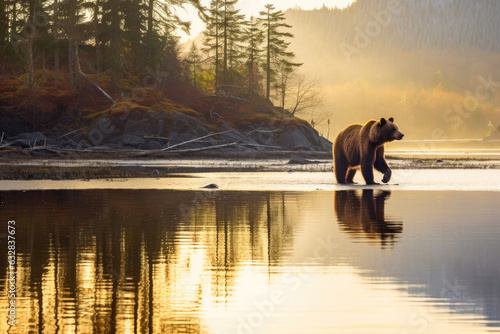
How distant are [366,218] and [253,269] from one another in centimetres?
807

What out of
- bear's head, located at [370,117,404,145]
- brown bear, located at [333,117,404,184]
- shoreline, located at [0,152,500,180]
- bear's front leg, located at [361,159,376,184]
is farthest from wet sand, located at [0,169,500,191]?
shoreline, located at [0,152,500,180]

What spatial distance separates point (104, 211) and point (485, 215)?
10.1 meters

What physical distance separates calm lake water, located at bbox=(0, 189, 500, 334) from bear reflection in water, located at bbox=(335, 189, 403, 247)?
5 centimetres

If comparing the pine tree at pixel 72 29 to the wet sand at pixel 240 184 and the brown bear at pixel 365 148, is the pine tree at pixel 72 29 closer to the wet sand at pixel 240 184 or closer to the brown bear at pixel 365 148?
the wet sand at pixel 240 184

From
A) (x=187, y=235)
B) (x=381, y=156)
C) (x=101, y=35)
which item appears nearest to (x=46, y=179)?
(x=381, y=156)

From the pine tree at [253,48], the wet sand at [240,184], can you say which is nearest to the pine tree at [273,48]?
the pine tree at [253,48]

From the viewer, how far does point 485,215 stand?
20.3m

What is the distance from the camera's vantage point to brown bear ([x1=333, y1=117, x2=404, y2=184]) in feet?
107

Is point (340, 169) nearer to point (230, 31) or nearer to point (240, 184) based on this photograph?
point (240, 184)

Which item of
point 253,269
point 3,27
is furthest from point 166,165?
point 253,269

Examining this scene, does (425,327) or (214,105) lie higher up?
(214,105)

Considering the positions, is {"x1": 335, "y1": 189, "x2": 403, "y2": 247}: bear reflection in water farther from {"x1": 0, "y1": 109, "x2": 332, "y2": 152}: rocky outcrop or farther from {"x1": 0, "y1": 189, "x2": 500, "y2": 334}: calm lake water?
{"x1": 0, "y1": 109, "x2": 332, "y2": 152}: rocky outcrop

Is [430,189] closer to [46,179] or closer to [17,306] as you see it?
[46,179]

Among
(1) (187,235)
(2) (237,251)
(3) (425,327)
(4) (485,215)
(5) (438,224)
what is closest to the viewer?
(3) (425,327)
